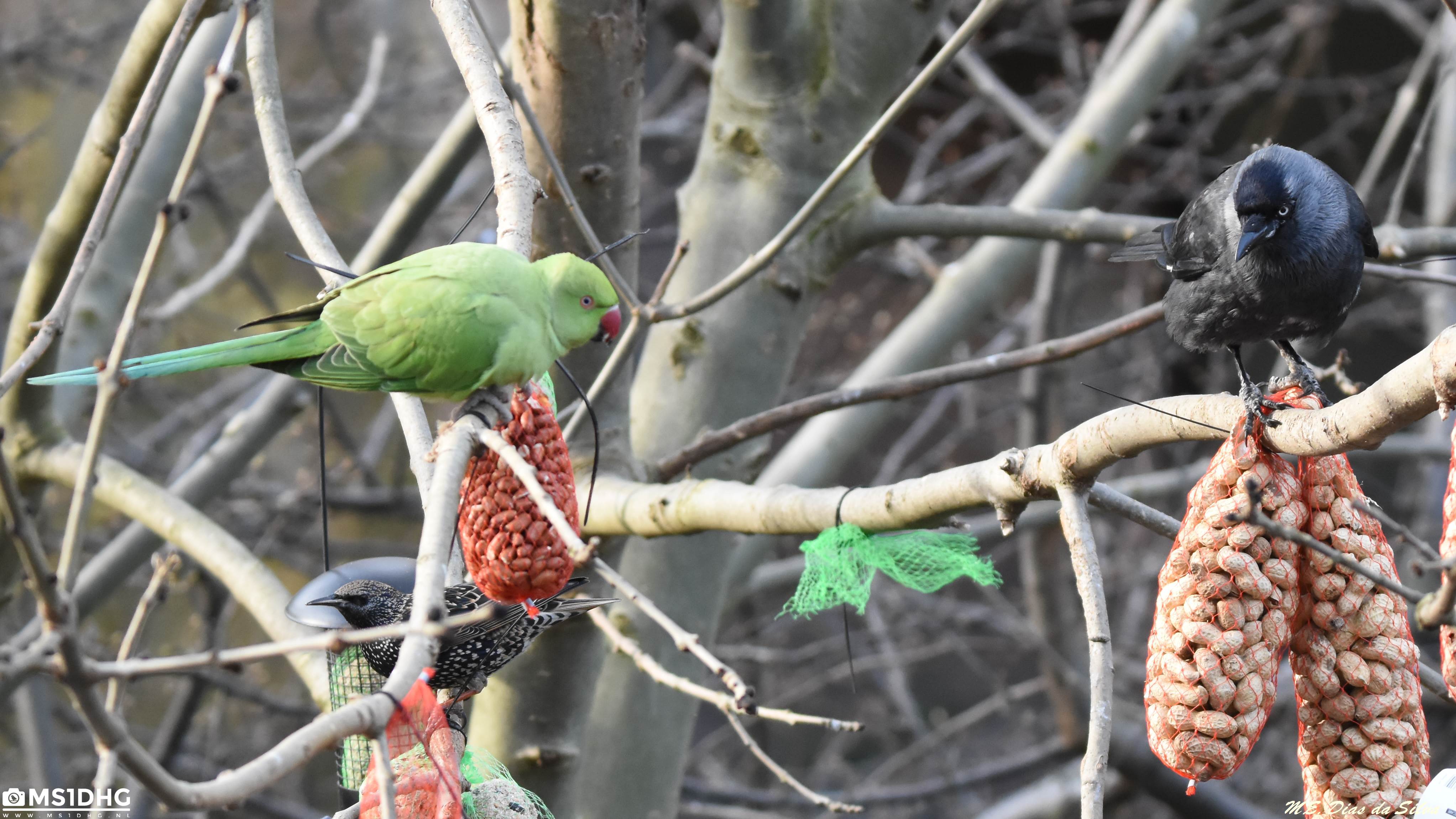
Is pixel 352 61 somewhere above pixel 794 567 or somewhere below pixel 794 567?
above

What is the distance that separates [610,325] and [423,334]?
309 millimetres

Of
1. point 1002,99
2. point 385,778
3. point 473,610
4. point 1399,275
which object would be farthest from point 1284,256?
point 1002,99

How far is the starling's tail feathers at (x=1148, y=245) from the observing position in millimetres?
2264

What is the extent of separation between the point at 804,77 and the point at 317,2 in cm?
464

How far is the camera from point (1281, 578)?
119 centimetres

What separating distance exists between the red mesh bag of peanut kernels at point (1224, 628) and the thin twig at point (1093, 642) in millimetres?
65

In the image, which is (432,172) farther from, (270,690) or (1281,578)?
(270,690)

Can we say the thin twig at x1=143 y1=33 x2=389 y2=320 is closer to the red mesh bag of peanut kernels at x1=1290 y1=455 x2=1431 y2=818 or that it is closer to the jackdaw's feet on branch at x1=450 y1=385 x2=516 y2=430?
the jackdaw's feet on branch at x1=450 y1=385 x2=516 y2=430

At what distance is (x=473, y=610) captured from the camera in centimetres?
160

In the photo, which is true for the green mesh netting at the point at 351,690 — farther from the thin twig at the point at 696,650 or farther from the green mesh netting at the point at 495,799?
the thin twig at the point at 696,650

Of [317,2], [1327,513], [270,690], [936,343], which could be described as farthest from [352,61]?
[1327,513]

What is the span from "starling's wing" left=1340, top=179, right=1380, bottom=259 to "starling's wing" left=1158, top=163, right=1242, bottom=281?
192mm

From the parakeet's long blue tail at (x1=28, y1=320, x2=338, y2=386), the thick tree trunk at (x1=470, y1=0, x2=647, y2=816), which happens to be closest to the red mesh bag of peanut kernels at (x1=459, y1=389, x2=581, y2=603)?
the parakeet's long blue tail at (x1=28, y1=320, x2=338, y2=386)

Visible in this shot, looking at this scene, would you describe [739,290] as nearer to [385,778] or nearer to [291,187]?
[291,187]
